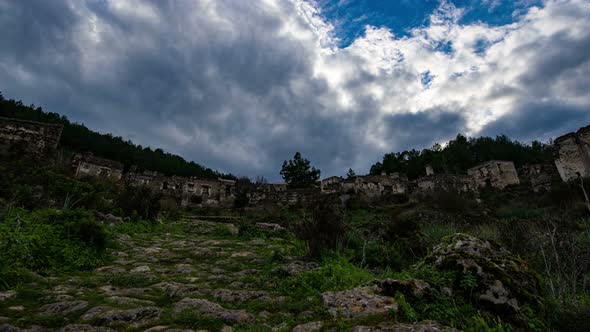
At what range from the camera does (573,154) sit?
23.7 meters

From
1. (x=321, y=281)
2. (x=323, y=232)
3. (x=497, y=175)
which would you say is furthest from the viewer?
(x=497, y=175)

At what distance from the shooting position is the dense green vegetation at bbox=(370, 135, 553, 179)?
151 ft

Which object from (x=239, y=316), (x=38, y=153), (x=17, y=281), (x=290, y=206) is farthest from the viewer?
(x=290, y=206)

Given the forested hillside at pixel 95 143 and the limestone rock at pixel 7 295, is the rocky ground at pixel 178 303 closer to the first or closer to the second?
the limestone rock at pixel 7 295

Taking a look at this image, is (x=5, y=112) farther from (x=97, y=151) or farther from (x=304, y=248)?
(x=304, y=248)

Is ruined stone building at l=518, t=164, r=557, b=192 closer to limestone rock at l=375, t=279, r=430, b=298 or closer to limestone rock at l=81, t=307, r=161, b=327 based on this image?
limestone rock at l=375, t=279, r=430, b=298

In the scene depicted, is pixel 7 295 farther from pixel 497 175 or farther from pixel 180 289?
pixel 497 175

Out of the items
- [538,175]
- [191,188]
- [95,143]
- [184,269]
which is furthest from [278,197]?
[95,143]

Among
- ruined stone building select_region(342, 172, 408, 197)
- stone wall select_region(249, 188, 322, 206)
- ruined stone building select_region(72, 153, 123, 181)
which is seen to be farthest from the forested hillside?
ruined stone building select_region(342, 172, 408, 197)

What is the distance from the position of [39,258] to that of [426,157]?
170 feet

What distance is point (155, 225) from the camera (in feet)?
33.3

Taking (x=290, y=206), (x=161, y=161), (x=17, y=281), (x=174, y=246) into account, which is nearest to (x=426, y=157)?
(x=290, y=206)

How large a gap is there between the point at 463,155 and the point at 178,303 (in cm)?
5585

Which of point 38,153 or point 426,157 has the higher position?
point 426,157
